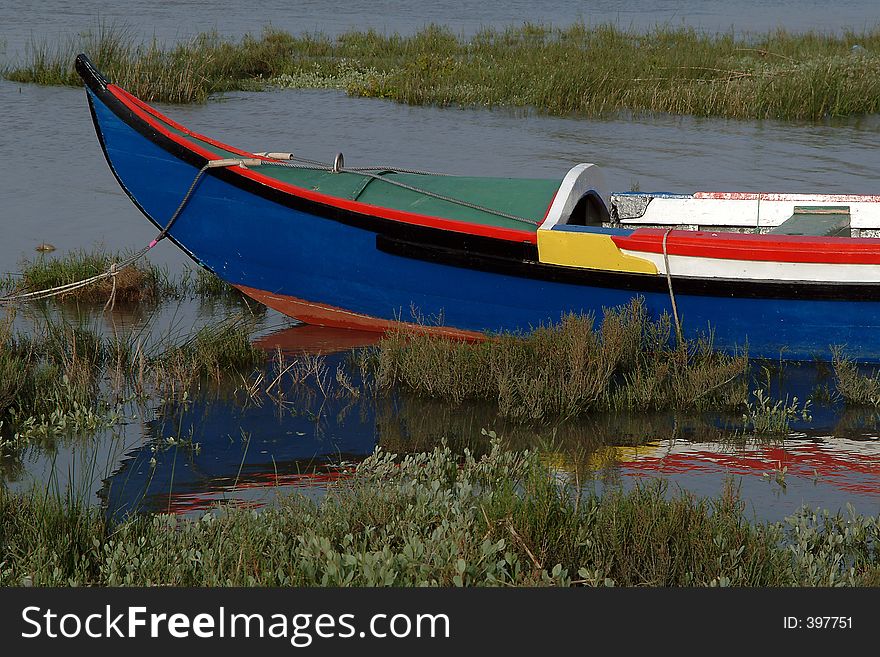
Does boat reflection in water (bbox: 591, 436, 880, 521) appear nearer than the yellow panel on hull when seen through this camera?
Yes

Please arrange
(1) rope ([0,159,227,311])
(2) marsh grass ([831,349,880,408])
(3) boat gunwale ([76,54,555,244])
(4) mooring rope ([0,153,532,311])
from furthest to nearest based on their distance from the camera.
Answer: (1) rope ([0,159,227,311]), (4) mooring rope ([0,153,532,311]), (3) boat gunwale ([76,54,555,244]), (2) marsh grass ([831,349,880,408])

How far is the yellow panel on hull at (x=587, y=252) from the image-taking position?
23.6ft

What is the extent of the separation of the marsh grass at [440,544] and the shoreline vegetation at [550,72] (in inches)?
546

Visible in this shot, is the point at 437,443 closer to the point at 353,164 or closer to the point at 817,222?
the point at 817,222

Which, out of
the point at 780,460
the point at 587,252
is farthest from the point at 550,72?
the point at 780,460

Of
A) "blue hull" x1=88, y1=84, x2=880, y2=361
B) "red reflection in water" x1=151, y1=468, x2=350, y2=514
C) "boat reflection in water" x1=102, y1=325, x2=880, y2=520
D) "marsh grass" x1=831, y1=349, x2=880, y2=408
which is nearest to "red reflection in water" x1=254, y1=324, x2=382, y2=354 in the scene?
"blue hull" x1=88, y1=84, x2=880, y2=361

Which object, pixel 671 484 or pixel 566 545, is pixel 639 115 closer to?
pixel 671 484

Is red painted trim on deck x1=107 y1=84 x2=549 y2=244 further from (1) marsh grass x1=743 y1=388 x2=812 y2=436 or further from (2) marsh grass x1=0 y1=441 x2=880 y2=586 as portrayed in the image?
(2) marsh grass x1=0 y1=441 x2=880 y2=586

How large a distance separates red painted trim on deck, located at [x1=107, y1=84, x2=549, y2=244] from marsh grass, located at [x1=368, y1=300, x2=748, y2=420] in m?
0.69

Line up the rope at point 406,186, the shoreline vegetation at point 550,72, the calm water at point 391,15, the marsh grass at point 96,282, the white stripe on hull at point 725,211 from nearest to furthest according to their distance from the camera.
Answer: the rope at point 406,186
the marsh grass at point 96,282
the white stripe on hull at point 725,211
the shoreline vegetation at point 550,72
the calm water at point 391,15

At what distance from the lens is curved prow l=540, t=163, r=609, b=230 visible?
7512mm

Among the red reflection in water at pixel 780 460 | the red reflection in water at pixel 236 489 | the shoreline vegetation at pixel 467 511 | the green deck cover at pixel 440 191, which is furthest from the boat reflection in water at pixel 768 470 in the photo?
the green deck cover at pixel 440 191

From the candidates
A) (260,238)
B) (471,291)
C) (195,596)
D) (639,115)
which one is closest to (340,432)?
(471,291)

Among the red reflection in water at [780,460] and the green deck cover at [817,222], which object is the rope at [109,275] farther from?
the green deck cover at [817,222]
